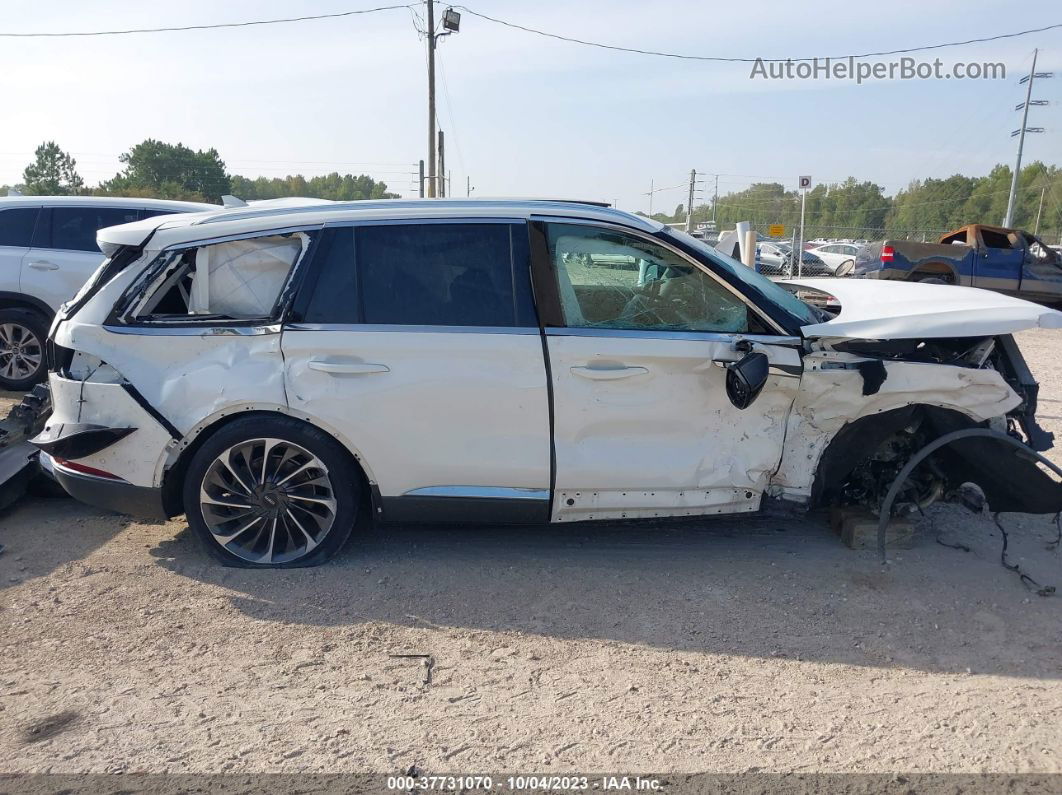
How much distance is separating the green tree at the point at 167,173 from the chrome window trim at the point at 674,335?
50620mm

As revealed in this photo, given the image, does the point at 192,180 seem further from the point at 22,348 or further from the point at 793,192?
the point at 22,348

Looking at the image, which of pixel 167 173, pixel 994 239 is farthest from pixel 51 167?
pixel 994 239

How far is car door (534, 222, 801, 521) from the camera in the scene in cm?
407

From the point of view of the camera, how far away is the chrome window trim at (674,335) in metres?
4.09

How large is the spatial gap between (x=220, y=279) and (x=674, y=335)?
2380mm

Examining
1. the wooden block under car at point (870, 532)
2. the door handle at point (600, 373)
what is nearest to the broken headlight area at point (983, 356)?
the wooden block under car at point (870, 532)

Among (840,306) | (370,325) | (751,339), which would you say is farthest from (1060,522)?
(370,325)

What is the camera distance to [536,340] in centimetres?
408

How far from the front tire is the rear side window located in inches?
25.2

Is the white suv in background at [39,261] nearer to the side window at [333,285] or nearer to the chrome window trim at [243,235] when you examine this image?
the chrome window trim at [243,235]

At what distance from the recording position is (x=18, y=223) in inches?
327

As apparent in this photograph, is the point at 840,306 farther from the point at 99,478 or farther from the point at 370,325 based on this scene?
the point at 99,478

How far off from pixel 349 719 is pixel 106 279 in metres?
2.81

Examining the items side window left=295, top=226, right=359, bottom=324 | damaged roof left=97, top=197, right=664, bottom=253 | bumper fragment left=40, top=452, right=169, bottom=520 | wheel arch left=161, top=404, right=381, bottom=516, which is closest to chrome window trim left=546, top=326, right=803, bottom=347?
damaged roof left=97, top=197, right=664, bottom=253
